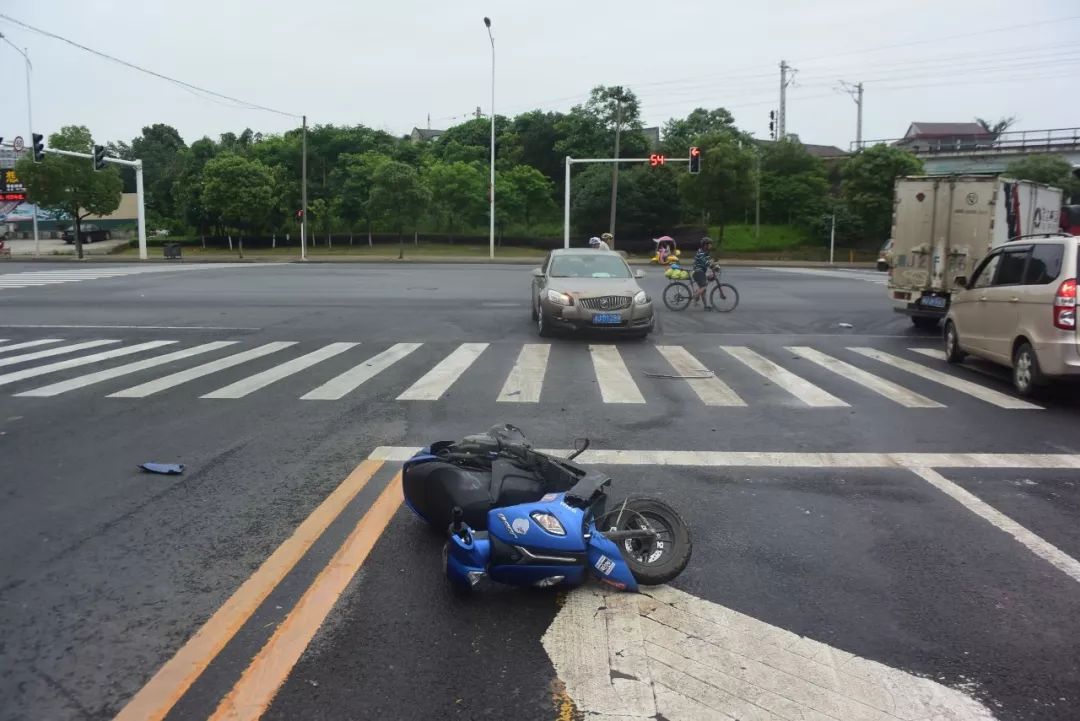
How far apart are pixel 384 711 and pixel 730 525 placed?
2714mm

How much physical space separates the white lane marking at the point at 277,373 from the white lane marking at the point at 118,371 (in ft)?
5.57

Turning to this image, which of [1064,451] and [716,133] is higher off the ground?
[716,133]

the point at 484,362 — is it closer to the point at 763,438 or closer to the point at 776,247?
the point at 763,438

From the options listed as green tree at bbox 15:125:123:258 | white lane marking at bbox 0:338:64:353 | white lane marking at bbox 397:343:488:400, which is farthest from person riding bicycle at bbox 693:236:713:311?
green tree at bbox 15:125:123:258

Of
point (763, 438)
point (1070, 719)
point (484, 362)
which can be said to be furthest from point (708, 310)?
point (1070, 719)

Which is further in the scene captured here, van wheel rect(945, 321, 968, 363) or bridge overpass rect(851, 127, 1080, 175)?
bridge overpass rect(851, 127, 1080, 175)

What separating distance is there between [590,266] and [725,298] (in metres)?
5.20

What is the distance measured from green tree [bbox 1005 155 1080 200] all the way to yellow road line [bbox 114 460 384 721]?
51219 mm

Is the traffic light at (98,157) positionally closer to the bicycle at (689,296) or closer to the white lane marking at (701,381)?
the bicycle at (689,296)

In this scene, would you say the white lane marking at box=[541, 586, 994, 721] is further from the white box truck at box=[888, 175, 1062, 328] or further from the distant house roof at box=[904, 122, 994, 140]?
the distant house roof at box=[904, 122, 994, 140]

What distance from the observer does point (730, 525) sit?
17.1 ft

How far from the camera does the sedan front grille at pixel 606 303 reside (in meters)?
14.1

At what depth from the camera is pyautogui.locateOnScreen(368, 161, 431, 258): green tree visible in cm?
5394

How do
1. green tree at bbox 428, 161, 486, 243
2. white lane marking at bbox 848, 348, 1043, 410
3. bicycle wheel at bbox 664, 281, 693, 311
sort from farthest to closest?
green tree at bbox 428, 161, 486, 243, bicycle wheel at bbox 664, 281, 693, 311, white lane marking at bbox 848, 348, 1043, 410
